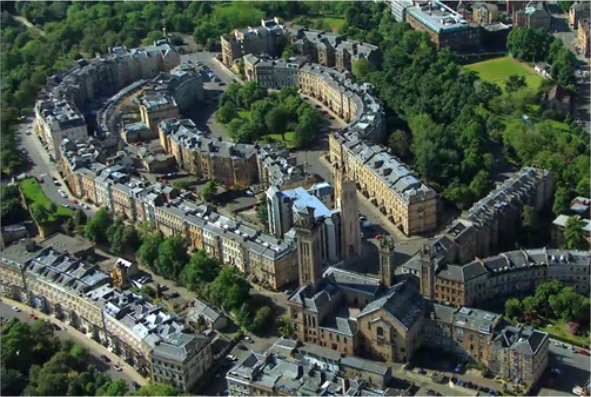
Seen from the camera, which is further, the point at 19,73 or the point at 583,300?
the point at 19,73

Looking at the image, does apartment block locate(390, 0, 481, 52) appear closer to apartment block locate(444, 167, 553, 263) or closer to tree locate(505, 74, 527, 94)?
tree locate(505, 74, 527, 94)

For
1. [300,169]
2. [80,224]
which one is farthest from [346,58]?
[80,224]

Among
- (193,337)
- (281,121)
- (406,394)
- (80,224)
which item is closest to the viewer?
(406,394)

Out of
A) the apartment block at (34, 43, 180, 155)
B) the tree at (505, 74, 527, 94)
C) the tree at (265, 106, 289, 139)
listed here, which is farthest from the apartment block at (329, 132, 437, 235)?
the apartment block at (34, 43, 180, 155)

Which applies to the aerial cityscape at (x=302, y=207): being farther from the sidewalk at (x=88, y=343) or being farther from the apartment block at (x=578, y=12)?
the apartment block at (x=578, y=12)

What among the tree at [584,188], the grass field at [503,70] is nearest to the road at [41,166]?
the tree at [584,188]

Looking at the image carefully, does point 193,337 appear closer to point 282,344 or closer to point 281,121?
point 282,344

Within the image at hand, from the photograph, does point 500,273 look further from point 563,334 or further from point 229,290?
point 229,290
